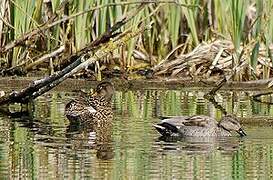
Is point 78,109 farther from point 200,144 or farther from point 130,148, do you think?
point 130,148

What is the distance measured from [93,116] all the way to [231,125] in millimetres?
1922

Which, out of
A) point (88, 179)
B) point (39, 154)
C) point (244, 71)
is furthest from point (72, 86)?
point (88, 179)

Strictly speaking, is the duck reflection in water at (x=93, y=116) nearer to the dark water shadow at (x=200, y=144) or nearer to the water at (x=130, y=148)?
the water at (x=130, y=148)

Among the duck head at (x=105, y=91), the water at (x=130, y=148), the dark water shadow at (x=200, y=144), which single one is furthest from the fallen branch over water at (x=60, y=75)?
the dark water shadow at (x=200, y=144)

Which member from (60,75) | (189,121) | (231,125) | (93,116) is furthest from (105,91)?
(231,125)

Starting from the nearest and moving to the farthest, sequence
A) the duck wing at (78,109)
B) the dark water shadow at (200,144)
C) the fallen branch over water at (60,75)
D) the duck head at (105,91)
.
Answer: the dark water shadow at (200,144)
the fallen branch over water at (60,75)
the duck wing at (78,109)
the duck head at (105,91)

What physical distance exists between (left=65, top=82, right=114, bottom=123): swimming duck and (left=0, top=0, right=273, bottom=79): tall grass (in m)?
0.95

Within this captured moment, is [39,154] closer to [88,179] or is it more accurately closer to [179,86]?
[88,179]

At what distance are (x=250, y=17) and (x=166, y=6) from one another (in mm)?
1284

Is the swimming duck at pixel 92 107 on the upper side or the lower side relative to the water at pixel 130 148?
upper

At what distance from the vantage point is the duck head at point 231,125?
9070 millimetres

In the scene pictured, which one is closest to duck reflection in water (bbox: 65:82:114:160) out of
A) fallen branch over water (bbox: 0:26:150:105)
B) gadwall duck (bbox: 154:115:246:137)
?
fallen branch over water (bbox: 0:26:150:105)

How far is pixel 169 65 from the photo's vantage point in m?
13.5

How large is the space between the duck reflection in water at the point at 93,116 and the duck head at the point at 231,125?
3.13ft
